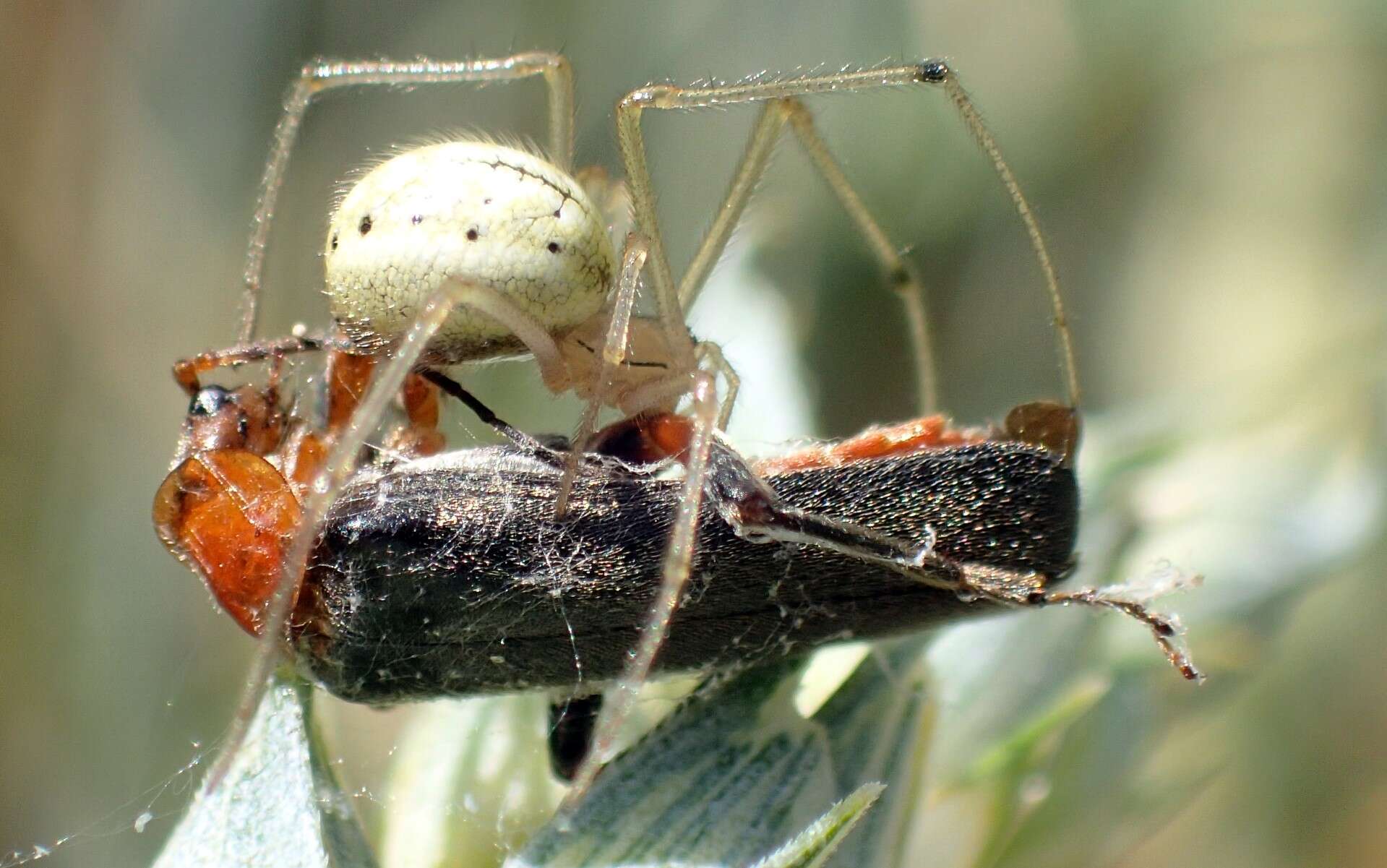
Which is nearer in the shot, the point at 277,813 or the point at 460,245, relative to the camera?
the point at 277,813

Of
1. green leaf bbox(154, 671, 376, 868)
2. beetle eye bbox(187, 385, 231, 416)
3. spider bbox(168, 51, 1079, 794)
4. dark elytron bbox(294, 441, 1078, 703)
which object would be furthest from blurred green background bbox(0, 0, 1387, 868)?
green leaf bbox(154, 671, 376, 868)

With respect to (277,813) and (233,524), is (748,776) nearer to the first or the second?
(277,813)

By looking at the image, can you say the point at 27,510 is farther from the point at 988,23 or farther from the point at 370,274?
the point at 988,23

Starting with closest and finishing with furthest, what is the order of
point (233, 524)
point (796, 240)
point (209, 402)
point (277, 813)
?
point (277, 813), point (233, 524), point (209, 402), point (796, 240)

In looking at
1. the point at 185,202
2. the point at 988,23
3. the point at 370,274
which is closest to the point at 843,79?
the point at 370,274

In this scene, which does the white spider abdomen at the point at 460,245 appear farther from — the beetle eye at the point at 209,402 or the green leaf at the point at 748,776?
the green leaf at the point at 748,776

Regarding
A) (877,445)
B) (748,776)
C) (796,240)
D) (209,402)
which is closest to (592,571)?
(748,776)

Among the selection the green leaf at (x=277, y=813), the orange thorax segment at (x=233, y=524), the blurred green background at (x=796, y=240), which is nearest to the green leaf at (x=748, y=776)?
the green leaf at (x=277, y=813)
